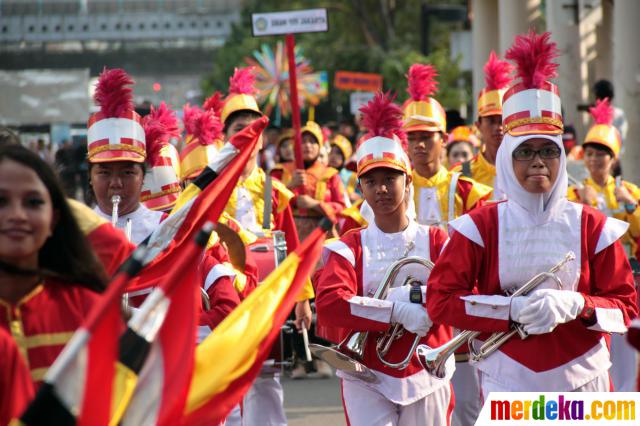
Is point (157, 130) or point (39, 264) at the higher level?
point (157, 130)

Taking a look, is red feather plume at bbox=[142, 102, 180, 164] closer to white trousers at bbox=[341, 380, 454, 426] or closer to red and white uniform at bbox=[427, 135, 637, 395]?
white trousers at bbox=[341, 380, 454, 426]

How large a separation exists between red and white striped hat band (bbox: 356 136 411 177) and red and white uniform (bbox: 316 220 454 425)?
1.22ft

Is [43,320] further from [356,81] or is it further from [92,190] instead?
[356,81]

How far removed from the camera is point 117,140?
278 inches

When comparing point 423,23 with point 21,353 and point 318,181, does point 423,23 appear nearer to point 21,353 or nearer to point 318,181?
point 318,181

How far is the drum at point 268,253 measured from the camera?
8.69 m

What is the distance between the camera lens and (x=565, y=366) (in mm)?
5738

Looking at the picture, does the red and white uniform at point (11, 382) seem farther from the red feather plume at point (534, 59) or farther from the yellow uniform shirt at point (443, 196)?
the yellow uniform shirt at point (443, 196)

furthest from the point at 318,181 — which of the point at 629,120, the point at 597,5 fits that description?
the point at 597,5

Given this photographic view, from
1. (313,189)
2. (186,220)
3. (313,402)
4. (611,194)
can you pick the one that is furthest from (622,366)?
(186,220)

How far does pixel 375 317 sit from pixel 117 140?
1.71 metres

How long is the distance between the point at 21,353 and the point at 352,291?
2.79 metres

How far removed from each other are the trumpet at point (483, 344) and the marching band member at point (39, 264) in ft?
6.94

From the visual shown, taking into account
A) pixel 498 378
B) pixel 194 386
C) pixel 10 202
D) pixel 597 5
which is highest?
pixel 597 5
